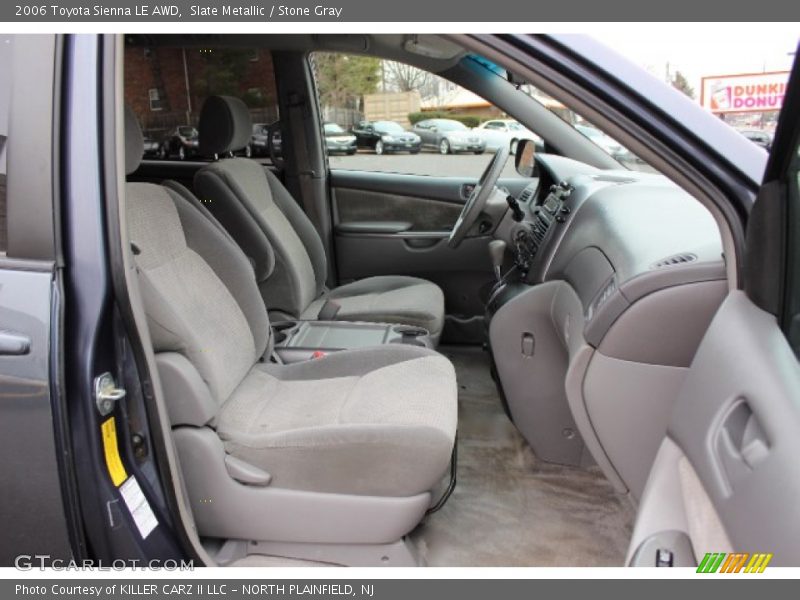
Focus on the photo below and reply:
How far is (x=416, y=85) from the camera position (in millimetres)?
3021

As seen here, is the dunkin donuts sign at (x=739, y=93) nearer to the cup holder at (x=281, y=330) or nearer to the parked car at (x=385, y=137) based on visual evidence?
the cup holder at (x=281, y=330)

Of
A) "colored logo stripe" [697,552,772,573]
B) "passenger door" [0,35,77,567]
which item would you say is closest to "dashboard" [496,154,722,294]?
"colored logo stripe" [697,552,772,573]

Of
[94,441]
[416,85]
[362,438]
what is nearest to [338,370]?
[362,438]

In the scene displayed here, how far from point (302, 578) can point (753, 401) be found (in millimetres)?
832

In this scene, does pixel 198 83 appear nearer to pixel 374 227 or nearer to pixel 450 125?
pixel 374 227

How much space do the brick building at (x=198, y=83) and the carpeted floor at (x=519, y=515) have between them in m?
1.86

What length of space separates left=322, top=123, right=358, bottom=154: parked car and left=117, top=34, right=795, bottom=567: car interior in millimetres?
494

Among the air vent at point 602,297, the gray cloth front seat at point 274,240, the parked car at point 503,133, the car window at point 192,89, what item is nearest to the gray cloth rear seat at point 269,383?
the air vent at point 602,297

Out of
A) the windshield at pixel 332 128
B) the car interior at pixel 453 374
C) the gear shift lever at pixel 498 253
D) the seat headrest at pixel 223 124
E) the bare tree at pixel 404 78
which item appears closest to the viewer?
the car interior at pixel 453 374

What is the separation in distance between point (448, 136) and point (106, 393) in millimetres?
2344

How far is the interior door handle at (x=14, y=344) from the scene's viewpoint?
112cm

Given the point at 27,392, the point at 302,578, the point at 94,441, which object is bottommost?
the point at 302,578

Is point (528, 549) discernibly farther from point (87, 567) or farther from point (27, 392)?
Result: point (27, 392)

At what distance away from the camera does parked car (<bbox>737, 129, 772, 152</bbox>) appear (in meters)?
1.23
